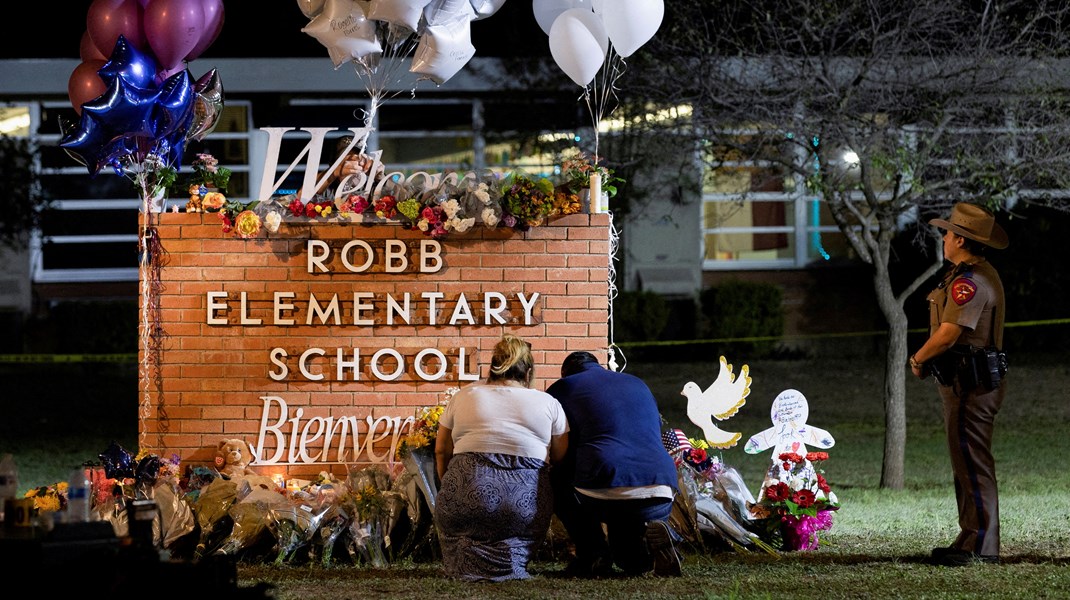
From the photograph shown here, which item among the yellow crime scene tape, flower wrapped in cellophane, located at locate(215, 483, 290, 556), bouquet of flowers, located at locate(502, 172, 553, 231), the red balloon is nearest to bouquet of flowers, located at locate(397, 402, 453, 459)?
flower wrapped in cellophane, located at locate(215, 483, 290, 556)

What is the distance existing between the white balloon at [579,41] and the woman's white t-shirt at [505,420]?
2708 mm

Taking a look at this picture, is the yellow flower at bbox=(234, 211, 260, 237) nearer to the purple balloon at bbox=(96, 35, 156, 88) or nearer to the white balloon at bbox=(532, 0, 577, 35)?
the purple balloon at bbox=(96, 35, 156, 88)

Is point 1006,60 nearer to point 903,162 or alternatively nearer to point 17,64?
point 903,162

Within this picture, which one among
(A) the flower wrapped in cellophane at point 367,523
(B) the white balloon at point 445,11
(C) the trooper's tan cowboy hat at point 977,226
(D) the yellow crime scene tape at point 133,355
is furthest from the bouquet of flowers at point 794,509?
(D) the yellow crime scene tape at point 133,355

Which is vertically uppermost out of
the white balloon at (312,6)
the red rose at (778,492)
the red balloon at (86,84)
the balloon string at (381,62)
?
the white balloon at (312,6)

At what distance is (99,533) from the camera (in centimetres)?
475

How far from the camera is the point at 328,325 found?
28.3 ft

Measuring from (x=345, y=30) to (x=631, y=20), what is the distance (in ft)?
6.21

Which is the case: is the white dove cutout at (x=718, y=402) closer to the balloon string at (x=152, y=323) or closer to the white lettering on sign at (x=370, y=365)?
the white lettering on sign at (x=370, y=365)

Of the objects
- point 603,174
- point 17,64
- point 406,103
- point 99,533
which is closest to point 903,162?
point 603,174

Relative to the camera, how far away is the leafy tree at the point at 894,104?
418 inches

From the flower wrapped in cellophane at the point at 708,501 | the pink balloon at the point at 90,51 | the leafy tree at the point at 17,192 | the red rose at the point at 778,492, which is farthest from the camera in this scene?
the leafy tree at the point at 17,192

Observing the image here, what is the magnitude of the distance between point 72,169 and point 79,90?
14558 millimetres

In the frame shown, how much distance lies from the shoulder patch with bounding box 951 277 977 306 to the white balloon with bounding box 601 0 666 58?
2657 millimetres
